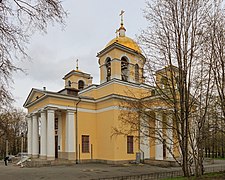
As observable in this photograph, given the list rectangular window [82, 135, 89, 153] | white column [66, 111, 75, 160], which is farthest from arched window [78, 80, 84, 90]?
rectangular window [82, 135, 89, 153]

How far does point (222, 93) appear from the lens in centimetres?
1302

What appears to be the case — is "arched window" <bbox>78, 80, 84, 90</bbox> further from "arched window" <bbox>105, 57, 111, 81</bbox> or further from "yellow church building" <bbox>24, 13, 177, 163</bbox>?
"arched window" <bbox>105, 57, 111, 81</bbox>

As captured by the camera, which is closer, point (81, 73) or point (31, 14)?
point (31, 14)

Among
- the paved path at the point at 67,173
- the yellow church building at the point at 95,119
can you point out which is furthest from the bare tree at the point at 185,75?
the yellow church building at the point at 95,119

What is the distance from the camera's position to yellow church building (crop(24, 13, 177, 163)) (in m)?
26.0

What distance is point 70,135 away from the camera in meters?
26.5

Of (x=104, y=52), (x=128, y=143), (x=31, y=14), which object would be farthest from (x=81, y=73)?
(x=31, y=14)

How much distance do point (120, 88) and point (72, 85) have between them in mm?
11009

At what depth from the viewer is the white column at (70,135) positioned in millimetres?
26297

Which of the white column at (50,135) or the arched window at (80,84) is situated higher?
the arched window at (80,84)

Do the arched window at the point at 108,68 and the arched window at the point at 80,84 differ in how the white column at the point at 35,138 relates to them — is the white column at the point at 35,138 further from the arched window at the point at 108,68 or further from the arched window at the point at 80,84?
the arched window at the point at 108,68

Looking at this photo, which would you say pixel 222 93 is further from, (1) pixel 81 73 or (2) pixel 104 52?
(1) pixel 81 73

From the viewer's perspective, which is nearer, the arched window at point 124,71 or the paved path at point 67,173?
the paved path at point 67,173

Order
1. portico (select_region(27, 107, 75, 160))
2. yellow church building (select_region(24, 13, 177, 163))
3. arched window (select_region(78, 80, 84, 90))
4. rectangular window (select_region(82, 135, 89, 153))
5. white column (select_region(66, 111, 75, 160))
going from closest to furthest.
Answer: portico (select_region(27, 107, 75, 160))
yellow church building (select_region(24, 13, 177, 163))
white column (select_region(66, 111, 75, 160))
rectangular window (select_region(82, 135, 89, 153))
arched window (select_region(78, 80, 84, 90))
